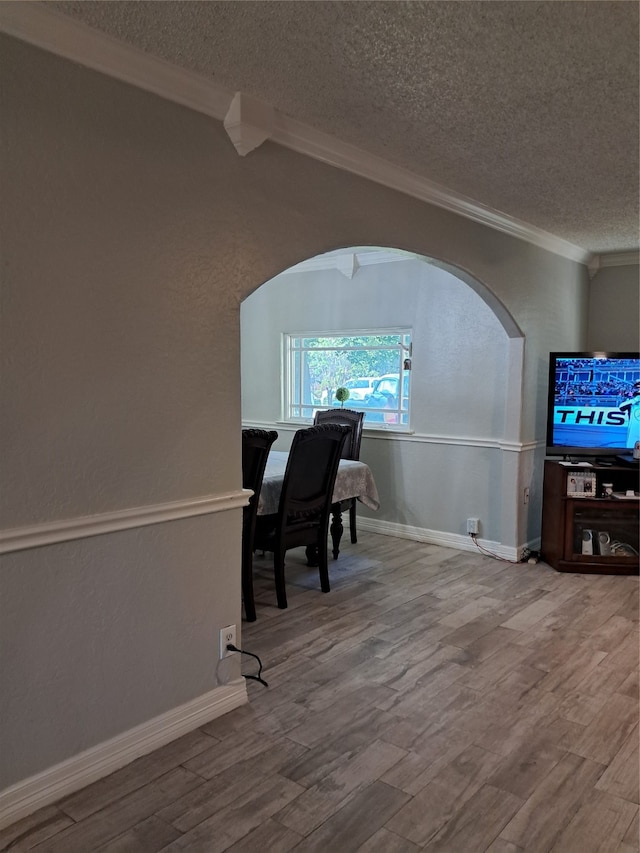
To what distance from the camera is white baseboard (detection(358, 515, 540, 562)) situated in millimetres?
4762

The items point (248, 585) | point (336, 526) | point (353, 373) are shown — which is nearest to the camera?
point (248, 585)

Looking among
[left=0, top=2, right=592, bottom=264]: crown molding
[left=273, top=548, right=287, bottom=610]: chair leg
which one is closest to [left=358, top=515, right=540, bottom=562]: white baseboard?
[left=273, top=548, right=287, bottom=610]: chair leg

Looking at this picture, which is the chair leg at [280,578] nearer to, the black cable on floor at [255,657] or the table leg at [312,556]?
the black cable on floor at [255,657]

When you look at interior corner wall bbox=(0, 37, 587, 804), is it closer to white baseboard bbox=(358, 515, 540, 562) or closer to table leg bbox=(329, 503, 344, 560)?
table leg bbox=(329, 503, 344, 560)

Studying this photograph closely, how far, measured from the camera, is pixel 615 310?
209 inches

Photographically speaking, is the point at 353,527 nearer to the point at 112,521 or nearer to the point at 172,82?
the point at 112,521

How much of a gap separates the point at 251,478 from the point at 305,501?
523 mm

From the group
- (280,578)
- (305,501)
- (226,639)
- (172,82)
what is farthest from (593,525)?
(172,82)

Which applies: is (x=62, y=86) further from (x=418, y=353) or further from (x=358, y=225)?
(x=418, y=353)

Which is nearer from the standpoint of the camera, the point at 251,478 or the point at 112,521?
the point at 112,521

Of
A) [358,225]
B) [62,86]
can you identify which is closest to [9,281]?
[62,86]

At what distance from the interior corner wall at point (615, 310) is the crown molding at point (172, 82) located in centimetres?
248

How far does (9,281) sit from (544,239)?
12.4 feet

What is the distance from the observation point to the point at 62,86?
6.37ft
